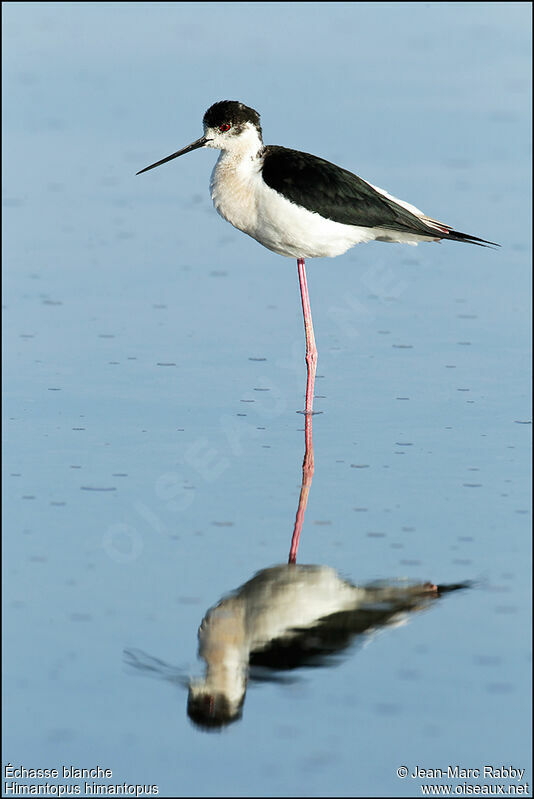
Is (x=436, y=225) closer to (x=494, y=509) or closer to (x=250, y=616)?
(x=494, y=509)

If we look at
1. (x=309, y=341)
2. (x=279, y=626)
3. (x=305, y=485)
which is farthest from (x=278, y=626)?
(x=309, y=341)

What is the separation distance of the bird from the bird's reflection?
215 centimetres

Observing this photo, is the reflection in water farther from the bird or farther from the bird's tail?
the bird's tail

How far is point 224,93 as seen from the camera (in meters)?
12.6

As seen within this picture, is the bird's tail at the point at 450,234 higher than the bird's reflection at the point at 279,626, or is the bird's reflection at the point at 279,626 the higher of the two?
the bird's tail at the point at 450,234

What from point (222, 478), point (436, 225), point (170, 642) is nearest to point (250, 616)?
point (170, 642)

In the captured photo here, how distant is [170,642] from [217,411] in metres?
2.40

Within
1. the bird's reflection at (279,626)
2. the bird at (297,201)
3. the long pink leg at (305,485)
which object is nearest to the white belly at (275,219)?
the bird at (297,201)

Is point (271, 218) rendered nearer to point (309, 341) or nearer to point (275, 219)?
point (275, 219)

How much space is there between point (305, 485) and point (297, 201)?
174 centimetres

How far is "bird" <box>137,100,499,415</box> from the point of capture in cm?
689

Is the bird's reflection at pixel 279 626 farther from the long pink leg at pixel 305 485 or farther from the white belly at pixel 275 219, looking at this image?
the white belly at pixel 275 219

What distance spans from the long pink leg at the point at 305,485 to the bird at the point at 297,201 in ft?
1.16

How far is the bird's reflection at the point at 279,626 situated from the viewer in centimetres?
415
